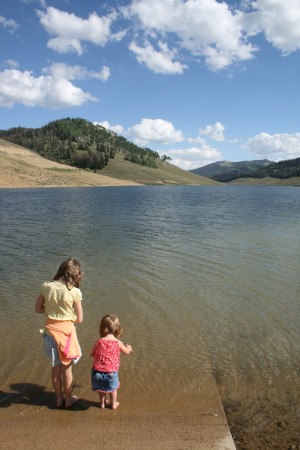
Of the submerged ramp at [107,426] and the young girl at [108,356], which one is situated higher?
the young girl at [108,356]

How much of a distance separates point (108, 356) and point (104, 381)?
0.48 meters

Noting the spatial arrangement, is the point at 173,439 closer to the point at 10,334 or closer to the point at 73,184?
the point at 10,334

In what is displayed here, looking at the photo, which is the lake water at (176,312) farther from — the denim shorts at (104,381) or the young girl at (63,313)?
the young girl at (63,313)

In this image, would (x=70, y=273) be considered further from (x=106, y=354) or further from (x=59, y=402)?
(x=59, y=402)

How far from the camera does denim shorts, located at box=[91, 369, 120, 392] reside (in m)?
6.46

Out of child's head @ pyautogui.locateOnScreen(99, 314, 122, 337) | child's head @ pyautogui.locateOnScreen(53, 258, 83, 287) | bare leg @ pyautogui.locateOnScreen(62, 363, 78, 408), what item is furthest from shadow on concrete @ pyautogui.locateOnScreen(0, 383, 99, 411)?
child's head @ pyautogui.locateOnScreen(53, 258, 83, 287)

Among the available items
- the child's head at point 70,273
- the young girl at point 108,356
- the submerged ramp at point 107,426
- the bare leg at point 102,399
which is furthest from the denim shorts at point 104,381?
the child's head at point 70,273

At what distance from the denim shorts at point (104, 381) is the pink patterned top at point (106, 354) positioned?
9cm

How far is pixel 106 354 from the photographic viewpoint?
638 centimetres

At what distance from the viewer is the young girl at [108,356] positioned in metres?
6.39

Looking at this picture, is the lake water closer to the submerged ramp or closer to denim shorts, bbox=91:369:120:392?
the submerged ramp

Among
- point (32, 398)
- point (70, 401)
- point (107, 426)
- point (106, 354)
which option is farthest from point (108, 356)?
point (32, 398)

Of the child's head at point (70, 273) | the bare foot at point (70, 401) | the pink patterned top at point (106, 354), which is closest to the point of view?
the child's head at point (70, 273)

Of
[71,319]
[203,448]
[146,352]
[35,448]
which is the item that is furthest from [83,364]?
[203,448]
